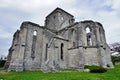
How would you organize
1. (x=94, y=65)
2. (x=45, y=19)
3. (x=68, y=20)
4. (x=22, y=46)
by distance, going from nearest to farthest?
(x=94, y=65)
(x=22, y=46)
(x=68, y=20)
(x=45, y=19)

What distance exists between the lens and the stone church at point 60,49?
2495 cm

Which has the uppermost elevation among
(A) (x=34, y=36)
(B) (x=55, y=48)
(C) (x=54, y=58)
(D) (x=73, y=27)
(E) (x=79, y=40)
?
(D) (x=73, y=27)

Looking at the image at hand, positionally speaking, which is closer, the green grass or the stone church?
the green grass

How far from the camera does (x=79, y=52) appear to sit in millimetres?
25062

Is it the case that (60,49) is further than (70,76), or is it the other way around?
(60,49)

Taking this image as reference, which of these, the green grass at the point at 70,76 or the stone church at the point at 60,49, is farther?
the stone church at the point at 60,49

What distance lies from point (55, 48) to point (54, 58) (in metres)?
2.31

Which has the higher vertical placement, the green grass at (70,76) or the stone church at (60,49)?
the stone church at (60,49)

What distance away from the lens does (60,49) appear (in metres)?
27.9

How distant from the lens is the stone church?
24952mm

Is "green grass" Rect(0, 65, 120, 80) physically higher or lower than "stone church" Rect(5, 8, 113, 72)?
lower

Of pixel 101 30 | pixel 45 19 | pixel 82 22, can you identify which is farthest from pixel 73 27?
pixel 45 19

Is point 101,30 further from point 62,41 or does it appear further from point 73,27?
point 62,41

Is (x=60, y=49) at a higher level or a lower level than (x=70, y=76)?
higher
